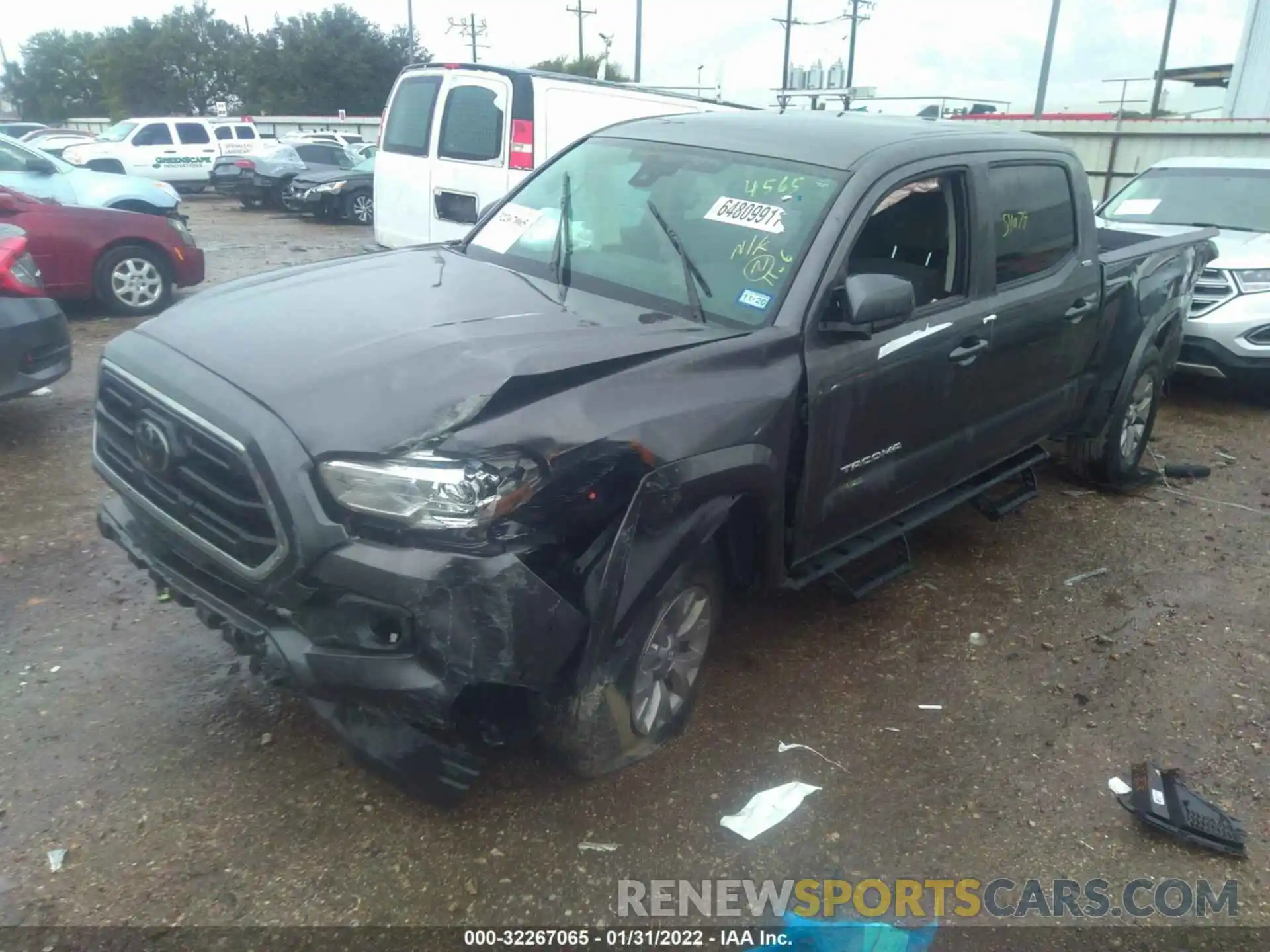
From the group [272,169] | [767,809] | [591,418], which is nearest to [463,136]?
[591,418]

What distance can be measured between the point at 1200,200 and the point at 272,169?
1762 centimetres

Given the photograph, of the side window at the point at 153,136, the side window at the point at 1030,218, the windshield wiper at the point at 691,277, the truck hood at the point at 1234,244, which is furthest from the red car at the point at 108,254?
the side window at the point at 153,136

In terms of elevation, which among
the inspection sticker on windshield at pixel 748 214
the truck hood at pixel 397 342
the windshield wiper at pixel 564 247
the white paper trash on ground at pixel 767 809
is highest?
the inspection sticker on windshield at pixel 748 214

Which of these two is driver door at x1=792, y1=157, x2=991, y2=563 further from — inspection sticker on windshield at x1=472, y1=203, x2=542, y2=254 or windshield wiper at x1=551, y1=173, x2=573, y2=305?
inspection sticker on windshield at x1=472, y1=203, x2=542, y2=254

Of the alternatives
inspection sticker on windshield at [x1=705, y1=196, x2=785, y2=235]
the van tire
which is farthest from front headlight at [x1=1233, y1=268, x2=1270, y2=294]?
the van tire

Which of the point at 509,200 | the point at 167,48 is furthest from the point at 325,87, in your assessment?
the point at 509,200

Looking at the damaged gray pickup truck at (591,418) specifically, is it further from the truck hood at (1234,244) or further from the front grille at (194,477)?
the truck hood at (1234,244)

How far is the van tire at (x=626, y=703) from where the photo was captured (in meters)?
2.70

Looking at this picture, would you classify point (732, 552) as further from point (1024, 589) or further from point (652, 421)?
point (1024, 589)

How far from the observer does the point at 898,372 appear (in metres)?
3.49

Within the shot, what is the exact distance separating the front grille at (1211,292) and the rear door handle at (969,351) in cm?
436

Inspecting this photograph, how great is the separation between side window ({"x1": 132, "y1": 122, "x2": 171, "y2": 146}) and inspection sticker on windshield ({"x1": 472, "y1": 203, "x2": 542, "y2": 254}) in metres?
22.9

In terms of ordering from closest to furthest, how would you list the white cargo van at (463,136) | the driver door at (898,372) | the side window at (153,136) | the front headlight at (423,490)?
the front headlight at (423,490), the driver door at (898,372), the white cargo van at (463,136), the side window at (153,136)

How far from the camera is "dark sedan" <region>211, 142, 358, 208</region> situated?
1998cm
